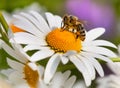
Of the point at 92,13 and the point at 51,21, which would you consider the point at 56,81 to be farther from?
the point at 92,13

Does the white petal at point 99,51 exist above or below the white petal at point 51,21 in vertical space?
below

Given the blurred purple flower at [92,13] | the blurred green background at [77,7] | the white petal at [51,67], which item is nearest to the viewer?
the white petal at [51,67]

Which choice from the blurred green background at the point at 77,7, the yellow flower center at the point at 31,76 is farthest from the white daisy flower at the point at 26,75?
the blurred green background at the point at 77,7

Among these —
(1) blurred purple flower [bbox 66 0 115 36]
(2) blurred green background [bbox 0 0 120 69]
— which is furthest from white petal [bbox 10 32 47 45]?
(1) blurred purple flower [bbox 66 0 115 36]

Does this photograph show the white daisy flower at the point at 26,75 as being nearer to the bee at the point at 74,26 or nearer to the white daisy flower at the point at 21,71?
the white daisy flower at the point at 21,71

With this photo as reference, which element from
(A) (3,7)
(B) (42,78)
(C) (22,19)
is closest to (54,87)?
(B) (42,78)

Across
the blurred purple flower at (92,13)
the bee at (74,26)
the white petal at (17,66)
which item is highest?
the white petal at (17,66)

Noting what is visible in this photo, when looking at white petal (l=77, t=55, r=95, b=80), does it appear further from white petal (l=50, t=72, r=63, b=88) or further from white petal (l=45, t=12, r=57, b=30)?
white petal (l=45, t=12, r=57, b=30)
